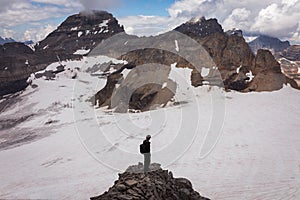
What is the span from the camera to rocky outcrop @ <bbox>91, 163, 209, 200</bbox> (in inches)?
352

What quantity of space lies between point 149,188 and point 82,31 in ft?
427

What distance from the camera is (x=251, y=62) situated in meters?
38.2

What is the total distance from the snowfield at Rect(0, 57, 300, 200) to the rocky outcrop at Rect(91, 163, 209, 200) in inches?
169

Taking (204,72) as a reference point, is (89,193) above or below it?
below

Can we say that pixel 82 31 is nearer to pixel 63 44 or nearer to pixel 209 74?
pixel 63 44

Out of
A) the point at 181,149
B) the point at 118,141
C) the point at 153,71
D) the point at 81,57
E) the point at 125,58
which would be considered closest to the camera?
the point at 181,149

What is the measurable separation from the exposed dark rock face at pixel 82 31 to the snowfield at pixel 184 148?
91.8 metres

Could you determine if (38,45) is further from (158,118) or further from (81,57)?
(158,118)

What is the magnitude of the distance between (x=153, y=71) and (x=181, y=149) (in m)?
22.0

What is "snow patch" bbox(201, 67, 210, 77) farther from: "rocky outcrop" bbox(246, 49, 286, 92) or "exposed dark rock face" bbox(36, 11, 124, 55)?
"exposed dark rock face" bbox(36, 11, 124, 55)

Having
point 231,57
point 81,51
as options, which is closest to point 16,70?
point 81,51

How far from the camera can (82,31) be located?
131250 mm

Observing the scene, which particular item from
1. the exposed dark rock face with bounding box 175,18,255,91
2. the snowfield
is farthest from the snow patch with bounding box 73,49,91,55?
the snowfield

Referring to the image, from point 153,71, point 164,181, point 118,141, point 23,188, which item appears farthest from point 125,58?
point 164,181
